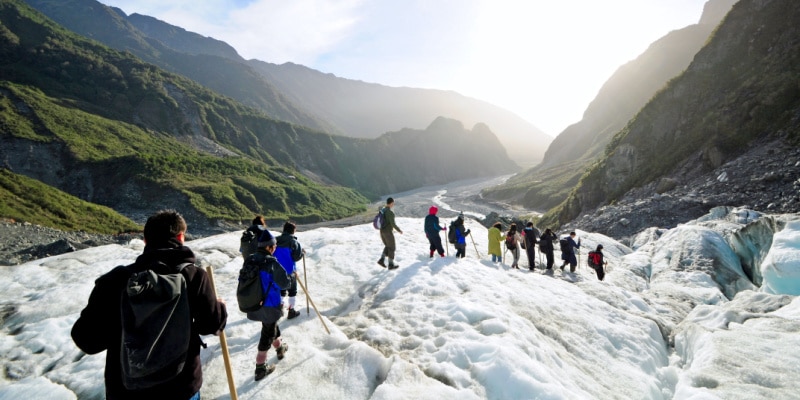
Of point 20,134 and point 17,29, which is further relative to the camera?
point 17,29

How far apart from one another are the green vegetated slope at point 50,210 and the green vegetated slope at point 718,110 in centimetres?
6113

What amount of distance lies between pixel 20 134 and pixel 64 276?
70.5 metres

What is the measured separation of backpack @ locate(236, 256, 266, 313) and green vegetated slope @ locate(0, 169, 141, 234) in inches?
1425

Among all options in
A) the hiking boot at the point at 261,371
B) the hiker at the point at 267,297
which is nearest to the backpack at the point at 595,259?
the hiker at the point at 267,297

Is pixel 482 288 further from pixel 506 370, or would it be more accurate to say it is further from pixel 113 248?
pixel 113 248

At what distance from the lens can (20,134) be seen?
5719 cm

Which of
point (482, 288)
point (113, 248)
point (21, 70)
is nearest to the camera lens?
point (482, 288)

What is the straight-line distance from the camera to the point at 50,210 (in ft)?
109

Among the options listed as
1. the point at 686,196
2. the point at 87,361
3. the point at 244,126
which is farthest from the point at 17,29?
the point at 686,196

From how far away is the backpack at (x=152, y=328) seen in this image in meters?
3.01

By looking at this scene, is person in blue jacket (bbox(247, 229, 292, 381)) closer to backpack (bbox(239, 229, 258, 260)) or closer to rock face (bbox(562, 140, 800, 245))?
backpack (bbox(239, 229, 258, 260))

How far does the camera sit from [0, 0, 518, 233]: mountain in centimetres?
5884

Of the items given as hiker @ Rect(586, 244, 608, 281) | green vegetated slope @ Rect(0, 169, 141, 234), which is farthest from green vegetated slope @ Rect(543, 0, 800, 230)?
green vegetated slope @ Rect(0, 169, 141, 234)

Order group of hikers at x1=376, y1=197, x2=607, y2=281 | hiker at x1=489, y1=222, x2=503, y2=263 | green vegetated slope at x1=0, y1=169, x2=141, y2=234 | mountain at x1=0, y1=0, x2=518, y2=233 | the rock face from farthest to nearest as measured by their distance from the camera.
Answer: mountain at x1=0, y1=0, x2=518, y2=233 < green vegetated slope at x1=0, y1=169, x2=141, y2=234 < the rock face < hiker at x1=489, y1=222, x2=503, y2=263 < group of hikers at x1=376, y1=197, x2=607, y2=281
